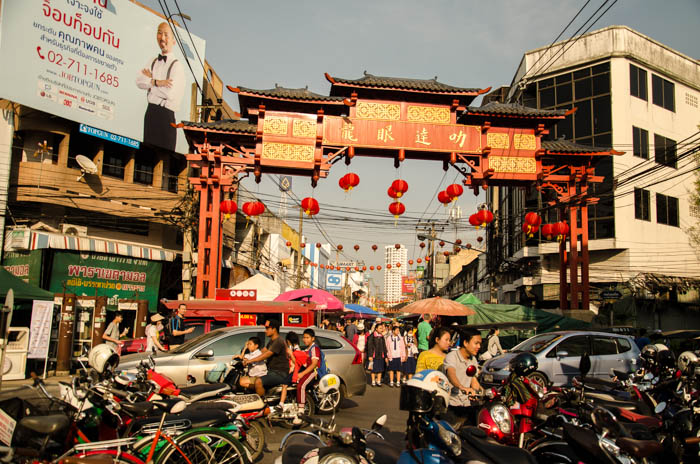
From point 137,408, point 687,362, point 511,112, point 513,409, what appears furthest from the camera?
point 511,112

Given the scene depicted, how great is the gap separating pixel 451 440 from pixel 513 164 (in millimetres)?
13608

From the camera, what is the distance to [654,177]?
27469mm

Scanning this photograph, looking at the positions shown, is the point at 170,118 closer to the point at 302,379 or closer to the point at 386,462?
the point at 302,379

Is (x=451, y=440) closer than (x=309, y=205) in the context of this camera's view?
Yes

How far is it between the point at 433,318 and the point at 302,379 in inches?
572

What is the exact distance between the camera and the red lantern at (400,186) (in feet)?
47.4

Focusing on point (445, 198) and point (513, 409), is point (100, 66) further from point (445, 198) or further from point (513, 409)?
point (513, 409)

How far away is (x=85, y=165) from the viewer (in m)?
18.3

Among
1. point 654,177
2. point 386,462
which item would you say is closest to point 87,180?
point 386,462

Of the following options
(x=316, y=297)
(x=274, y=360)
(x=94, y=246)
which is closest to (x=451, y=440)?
(x=274, y=360)

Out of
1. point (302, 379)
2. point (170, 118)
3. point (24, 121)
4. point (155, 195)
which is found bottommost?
point (302, 379)

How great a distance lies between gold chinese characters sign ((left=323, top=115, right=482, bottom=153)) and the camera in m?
15.4

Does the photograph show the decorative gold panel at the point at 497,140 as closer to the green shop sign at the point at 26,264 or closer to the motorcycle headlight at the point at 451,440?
the motorcycle headlight at the point at 451,440

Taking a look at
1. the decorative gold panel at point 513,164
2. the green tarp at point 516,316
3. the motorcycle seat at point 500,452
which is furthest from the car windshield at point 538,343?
the motorcycle seat at point 500,452
